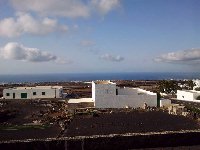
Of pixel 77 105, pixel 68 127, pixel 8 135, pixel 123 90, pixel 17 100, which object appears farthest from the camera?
pixel 17 100

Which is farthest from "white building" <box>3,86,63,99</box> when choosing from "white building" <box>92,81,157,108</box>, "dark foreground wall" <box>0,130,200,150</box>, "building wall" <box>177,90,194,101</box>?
"dark foreground wall" <box>0,130,200,150</box>

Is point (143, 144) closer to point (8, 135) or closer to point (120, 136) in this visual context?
point (120, 136)

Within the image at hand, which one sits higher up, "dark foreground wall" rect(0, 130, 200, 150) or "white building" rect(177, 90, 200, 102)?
"white building" rect(177, 90, 200, 102)

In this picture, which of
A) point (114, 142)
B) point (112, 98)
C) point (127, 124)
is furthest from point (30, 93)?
point (114, 142)

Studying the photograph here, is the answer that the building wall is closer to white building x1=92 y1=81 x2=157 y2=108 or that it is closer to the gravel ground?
white building x1=92 y1=81 x2=157 y2=108

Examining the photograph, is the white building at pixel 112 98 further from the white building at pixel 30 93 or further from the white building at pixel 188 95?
the white building at pixel 30 93

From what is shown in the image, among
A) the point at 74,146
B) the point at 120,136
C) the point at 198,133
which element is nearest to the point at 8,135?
the point at 74,146

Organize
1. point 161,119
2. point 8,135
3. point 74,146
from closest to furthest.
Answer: point 74,146 < point 8,135 < point 161,119

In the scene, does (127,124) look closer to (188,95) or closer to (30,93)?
(188,95)
